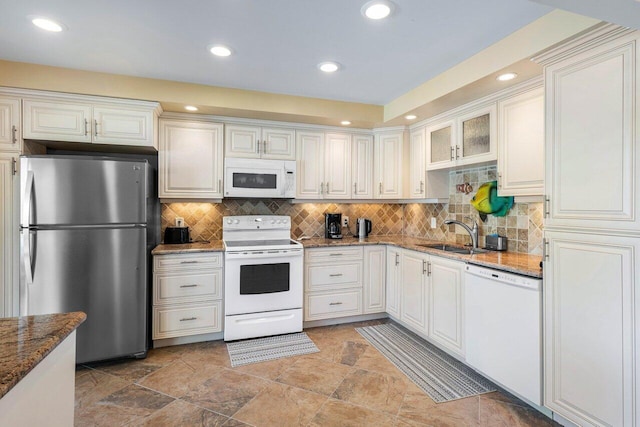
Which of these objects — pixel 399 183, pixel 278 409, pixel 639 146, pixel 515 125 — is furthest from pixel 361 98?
pixel 278 409

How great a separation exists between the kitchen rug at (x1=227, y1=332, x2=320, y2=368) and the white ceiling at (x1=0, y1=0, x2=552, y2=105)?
2424 millimetres

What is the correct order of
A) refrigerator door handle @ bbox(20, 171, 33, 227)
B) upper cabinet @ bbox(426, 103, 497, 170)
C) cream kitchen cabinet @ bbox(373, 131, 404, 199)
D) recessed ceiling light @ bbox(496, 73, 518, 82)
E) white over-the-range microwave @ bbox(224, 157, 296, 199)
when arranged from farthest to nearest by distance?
cream kitchen cabinet @ bbox(373, 131, 404, 199)
white over-the-range microwave @ bbox(224, 157, 296, 199)
upper cabinet @ bbox(426, 103, 497, 170)
refrigerator door handle @ bbox(20, 171, 33, 227)
recessed ceiling light @ bbox(496, 73, 518, 82)

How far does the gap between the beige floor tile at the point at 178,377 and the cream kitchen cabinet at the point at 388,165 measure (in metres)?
2.52

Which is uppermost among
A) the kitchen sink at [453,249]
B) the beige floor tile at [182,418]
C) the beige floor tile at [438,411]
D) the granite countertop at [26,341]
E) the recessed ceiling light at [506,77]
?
the recessed ceiling light at [506,77]

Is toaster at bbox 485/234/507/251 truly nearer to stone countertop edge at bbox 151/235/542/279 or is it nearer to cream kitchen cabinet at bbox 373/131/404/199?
stone countertop edge at bbox 151/235/542/279

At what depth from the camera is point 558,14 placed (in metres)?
1.81

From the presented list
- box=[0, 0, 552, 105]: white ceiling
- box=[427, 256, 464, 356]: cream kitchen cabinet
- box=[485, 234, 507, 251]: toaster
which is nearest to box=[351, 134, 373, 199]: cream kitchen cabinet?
box=[0, 0, 552, 105]: white ceiling

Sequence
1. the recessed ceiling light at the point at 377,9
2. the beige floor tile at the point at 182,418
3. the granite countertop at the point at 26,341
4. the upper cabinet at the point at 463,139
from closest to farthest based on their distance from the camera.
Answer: the granite countertop at the point at 26,341 → the recessed ceiling light at the point at 377,9 → the beige floor tile at the point at 182,418 → the upper cabinet at the point at 463,139

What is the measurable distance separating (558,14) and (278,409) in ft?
9.46

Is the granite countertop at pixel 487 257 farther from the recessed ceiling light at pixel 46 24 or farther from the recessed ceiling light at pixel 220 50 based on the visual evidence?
the recessed ceiling light at pixel 46 24

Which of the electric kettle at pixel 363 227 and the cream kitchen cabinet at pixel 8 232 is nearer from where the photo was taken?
the cream kitchen cabinet at pixel 8 232

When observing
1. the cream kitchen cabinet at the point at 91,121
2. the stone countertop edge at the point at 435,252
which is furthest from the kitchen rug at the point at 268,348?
the cream kitchen cabinet at the point at 91,121

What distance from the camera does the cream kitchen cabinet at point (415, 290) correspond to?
3.04 meters

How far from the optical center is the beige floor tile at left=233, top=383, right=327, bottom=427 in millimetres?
1996
